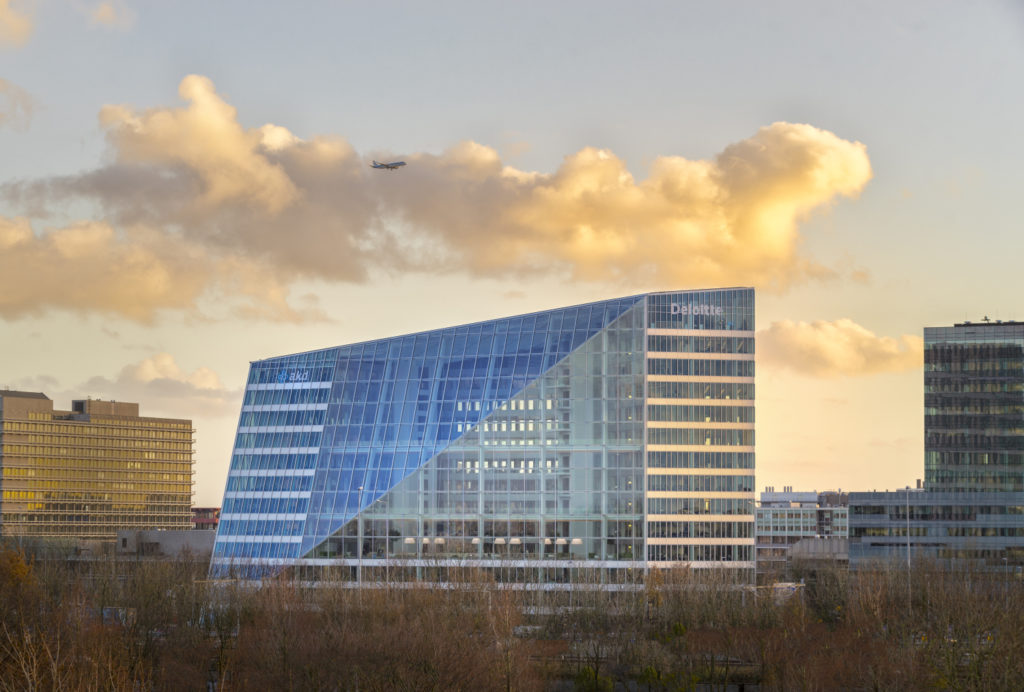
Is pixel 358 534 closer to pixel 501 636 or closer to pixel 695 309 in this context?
pixel 695 309

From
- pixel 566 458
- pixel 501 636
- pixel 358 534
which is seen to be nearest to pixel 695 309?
pixel 566 458

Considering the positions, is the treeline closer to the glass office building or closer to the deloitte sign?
the glass office building

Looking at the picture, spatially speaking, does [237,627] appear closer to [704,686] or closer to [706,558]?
[704,686]

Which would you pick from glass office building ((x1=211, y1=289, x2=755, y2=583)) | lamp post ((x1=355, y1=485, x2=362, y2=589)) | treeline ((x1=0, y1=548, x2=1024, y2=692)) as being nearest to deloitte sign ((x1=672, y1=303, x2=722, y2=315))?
glass office building ((x1=211, y1=289, x2=755, y2=583))

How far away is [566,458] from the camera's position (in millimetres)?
159500

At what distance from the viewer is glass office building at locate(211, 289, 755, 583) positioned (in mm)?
158375

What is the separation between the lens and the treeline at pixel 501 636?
8262 cm

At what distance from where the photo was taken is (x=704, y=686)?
9925cm

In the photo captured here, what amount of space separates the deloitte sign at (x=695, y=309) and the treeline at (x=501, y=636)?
103ft

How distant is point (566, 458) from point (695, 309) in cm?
2353

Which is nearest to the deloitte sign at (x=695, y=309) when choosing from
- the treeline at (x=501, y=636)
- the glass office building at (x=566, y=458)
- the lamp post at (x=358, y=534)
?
the glass office building at (x=566, y=458)

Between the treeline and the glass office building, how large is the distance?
942 centimetres

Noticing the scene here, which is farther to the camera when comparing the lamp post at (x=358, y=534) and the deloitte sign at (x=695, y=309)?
the deloitte sign at (x=695, y=309)

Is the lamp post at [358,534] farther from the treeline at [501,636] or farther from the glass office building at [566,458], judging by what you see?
the treeline at [501,636]
